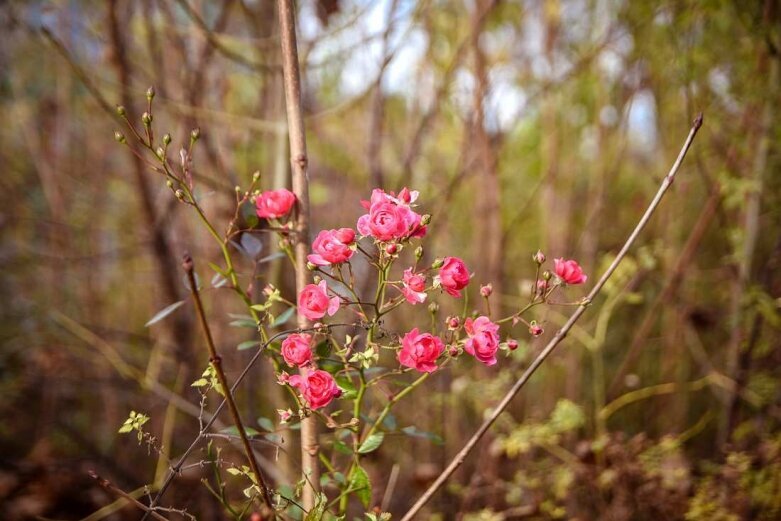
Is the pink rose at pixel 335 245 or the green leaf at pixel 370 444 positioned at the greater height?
the pink rose at pixel 335 245

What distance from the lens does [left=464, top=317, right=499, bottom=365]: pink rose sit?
631 millimetres

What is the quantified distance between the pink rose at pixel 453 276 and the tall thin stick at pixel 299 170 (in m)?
0.21

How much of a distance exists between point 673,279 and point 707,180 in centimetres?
37

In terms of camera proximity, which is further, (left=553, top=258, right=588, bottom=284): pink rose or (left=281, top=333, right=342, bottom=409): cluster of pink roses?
(left=553, top=258, right=588, bottom=284): pink rose

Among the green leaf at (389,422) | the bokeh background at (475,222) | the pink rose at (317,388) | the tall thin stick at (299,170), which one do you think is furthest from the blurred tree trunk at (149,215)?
the pink rose at (317,388)

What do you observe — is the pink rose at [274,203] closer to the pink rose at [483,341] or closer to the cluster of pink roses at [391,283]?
the cluster of pink roses at [391,283]

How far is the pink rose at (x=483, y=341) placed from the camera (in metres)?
0.63

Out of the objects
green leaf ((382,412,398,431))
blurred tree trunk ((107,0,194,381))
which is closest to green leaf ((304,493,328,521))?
green leaf ((382,412,398,431))

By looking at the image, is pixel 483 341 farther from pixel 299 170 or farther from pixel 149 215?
pixel 149 215

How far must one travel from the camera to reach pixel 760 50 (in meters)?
1.54

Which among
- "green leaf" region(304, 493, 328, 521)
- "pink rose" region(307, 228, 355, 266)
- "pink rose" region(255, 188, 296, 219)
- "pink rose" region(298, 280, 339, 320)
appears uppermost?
"pink rose" region(255, 188, 296, 219)

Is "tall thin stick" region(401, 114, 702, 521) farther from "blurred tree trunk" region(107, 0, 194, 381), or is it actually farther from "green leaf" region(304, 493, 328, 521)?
"blurred tree trunk" region(107, 0, 194, 381)

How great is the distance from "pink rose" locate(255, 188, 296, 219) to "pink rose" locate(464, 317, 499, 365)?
0.28 m

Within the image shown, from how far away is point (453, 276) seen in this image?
2.07 feet
